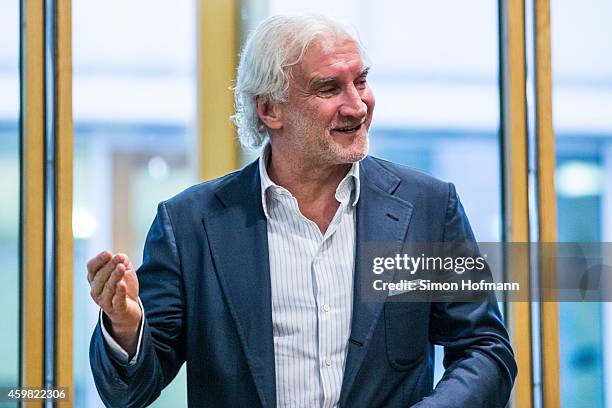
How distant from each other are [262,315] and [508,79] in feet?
A: 4.37

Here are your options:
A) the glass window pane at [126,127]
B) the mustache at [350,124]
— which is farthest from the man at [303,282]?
the glass window pane at [126,127]

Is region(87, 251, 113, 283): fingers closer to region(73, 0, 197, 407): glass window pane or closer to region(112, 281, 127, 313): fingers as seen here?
region(112, 281, 127, 313): fingers

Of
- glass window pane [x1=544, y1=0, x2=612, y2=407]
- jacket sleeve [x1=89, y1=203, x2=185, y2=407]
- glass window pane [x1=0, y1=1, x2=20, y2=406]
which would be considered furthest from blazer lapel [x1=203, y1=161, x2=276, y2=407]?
glass window pane [x1=544, y1=0, x2=612, y2=407]

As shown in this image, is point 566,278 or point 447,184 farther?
point 566,278

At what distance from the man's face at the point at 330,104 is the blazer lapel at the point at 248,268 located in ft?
0.57

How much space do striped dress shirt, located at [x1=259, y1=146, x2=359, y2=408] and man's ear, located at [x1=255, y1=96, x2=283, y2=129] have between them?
152mm

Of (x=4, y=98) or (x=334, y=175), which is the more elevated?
(x=4, y=98)

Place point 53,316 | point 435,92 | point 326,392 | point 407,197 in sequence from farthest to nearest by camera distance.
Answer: point 435,92
point 53,316
point 407,197
point 326,392

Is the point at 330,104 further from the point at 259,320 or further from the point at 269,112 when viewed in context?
the point at 259,320

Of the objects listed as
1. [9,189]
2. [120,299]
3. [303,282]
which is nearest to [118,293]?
[120,299]

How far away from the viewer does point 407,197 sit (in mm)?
2150

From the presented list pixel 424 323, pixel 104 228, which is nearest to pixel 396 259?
pixel 424 323

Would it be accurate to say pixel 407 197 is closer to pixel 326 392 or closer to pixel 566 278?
pixel 326 392

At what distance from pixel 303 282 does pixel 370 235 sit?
0.19 meters
